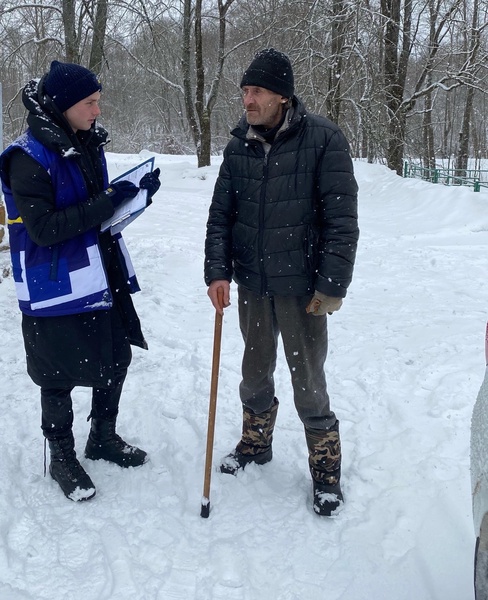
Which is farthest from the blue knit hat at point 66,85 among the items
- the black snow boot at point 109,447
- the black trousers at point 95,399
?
the black snow boot at point 109,447

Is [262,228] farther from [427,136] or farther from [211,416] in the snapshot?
[427,136]

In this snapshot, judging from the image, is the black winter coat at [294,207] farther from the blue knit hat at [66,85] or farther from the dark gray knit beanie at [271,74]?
the blue knit hat at [66,85]

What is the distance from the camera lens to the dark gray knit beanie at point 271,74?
2.57 meters

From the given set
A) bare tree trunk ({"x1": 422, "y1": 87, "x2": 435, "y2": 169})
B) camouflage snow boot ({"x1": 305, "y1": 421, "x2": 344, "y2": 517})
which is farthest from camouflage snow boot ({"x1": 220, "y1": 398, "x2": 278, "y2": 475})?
bare tree trunk ({"x1": 422, "y1": 87, "x2": 435, "y2": 169})

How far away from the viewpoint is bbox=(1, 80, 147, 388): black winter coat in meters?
2.50

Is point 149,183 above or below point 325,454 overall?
above

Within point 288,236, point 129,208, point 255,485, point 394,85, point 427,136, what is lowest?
point 255,485

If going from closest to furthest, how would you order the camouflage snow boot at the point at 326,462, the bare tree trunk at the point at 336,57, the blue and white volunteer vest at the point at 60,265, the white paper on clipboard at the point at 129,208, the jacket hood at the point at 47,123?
1. the jacket hood at the point at 47,123
2. the blue and white volunteer vest at the point at 60,265
3. the white paper on clipboard at the point at 129,208
4. the camouflage snow boot at the point at 326,462
5. the bare tree trunk at the point at 336,57

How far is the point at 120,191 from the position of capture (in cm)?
268

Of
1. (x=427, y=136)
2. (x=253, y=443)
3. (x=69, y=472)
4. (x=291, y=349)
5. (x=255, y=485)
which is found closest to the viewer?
(x=291, y=349)

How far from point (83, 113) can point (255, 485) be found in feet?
6.75

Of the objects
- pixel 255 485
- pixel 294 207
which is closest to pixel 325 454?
pixel 255 485

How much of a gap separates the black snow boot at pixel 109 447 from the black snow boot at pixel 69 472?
18 centimetres

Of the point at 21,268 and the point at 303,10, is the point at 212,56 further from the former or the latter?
the point at 21,268
